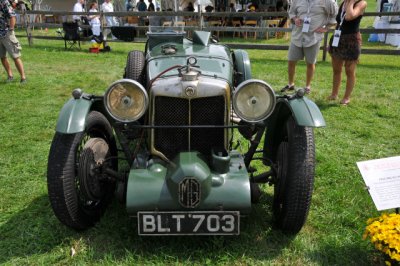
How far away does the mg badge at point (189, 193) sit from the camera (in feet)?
8.29

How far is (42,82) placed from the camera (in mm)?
7535

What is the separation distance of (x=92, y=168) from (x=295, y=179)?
56.2 inches

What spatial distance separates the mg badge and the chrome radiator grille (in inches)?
20.7

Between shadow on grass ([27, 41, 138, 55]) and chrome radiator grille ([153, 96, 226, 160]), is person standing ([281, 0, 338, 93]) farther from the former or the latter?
shadow on grass ([27, 41, 138, 55])

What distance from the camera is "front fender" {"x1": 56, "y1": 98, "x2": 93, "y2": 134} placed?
2635 mm

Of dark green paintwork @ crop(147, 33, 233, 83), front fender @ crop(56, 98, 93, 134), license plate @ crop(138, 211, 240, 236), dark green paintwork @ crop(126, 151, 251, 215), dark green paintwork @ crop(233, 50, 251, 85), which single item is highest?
dark green paintwork @ crop(147, 33, 233, 83)

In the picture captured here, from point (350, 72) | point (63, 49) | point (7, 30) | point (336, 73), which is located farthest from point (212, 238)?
point (63, 49)

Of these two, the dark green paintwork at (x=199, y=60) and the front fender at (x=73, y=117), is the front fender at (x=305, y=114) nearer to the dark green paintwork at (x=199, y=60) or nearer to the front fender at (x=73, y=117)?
the dark green paintwork at (x=199, y=60)

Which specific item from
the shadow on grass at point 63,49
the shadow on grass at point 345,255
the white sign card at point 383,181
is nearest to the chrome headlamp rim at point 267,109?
the white sign card at point 383,181

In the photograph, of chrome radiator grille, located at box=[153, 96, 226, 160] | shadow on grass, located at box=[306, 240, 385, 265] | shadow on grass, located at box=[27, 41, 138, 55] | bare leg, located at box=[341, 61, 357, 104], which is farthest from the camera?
shadow on grass, located at box=[27, 41, 138, 55]

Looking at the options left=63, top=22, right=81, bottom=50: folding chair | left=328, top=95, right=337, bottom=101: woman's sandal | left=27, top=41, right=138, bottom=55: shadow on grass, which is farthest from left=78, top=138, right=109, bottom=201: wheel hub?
left=63, top=22, right=81, bottom=50: folding chair

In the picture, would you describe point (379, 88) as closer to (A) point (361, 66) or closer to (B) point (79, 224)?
(A) point (361, 66)

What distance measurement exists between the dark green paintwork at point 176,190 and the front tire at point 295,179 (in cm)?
31

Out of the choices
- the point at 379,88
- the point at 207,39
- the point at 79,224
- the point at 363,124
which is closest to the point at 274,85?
the point at 379,88
